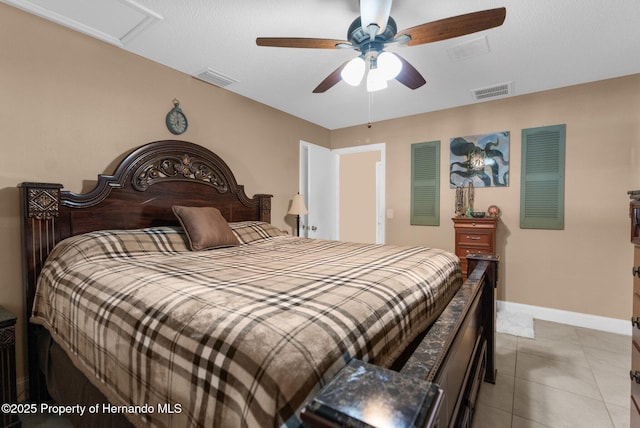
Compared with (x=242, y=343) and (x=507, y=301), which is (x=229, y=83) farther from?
(x=507, y=301)

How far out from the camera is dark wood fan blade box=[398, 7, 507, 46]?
1483mm

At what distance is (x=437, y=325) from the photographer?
1.02m

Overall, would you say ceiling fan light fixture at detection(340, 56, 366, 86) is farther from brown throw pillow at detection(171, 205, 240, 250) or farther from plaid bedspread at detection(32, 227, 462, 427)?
brown throw pillow at detection(171, 205, 240, 250)

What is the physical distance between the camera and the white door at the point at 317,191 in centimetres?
433

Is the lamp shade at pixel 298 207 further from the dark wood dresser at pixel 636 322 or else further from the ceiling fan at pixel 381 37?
the dark wood dresser at pixel 636 322

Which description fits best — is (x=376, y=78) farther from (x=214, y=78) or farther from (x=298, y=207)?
(x=298, y=207)

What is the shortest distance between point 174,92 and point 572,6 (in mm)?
3160

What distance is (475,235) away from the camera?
338 cm

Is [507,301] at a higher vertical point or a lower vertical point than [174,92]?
lower

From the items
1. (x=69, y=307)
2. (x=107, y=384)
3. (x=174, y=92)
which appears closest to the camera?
(x=107, y=384)

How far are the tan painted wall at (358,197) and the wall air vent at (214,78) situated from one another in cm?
336

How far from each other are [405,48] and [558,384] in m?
2.73

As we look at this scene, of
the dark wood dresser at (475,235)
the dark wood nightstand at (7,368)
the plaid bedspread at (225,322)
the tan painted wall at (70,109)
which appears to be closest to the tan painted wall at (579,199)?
the dark wood dresser at (475,235)

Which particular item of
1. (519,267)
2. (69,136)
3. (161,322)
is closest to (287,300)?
(161,322)
